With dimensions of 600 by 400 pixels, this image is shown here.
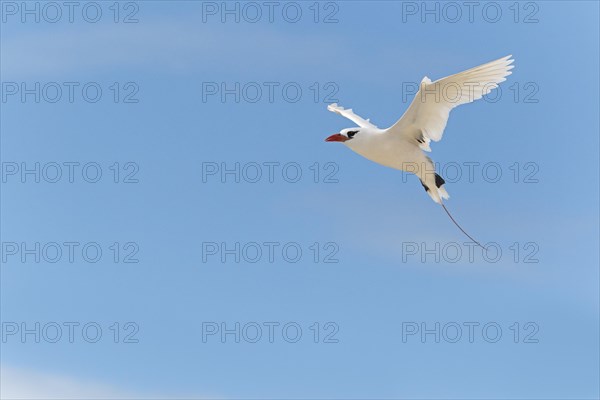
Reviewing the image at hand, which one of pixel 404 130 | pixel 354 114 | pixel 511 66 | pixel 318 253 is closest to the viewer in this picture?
pixel 511 66

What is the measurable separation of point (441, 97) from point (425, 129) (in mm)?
608

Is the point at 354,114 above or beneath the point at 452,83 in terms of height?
above

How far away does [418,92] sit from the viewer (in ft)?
38.3

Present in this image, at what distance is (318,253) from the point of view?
1348 cm

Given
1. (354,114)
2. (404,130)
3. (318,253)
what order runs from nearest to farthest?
1. (404,130)
2. (318,253)
3. (354,114)

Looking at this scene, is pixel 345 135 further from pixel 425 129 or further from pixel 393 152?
pixel 425 129

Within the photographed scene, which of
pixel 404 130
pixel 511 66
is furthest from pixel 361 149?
pixel 511 66

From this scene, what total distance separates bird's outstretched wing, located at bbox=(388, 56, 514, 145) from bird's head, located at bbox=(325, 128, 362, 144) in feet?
1.92

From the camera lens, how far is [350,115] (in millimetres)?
14562

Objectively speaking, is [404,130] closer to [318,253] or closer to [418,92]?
[418,92]

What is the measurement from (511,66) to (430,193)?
8.00 feet

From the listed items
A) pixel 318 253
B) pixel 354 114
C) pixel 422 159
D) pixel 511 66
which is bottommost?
pixel 318 253

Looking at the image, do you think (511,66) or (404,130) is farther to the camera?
(404,130)

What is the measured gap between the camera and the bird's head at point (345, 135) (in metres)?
12.6
